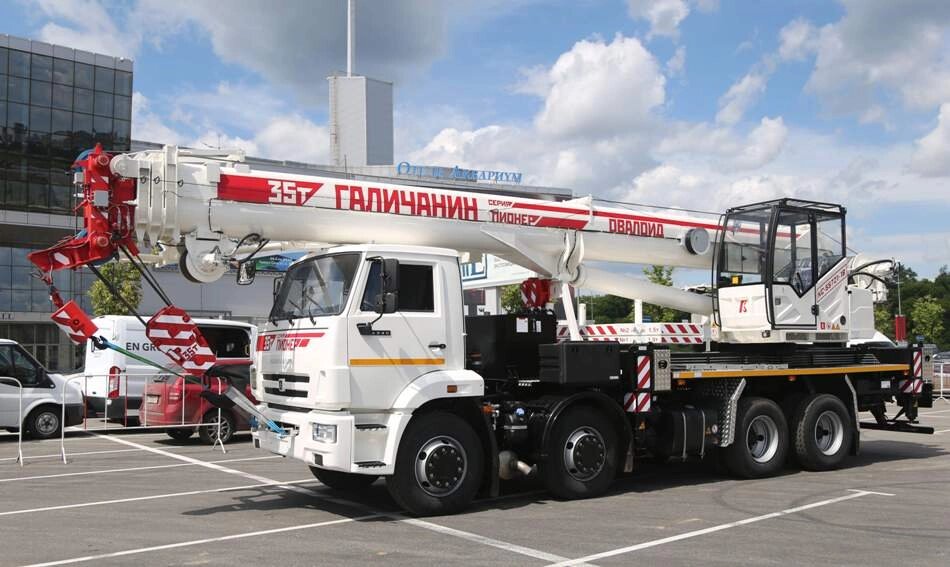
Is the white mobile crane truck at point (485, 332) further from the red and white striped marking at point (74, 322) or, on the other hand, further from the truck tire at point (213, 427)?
the truck tire at point (213, 427)

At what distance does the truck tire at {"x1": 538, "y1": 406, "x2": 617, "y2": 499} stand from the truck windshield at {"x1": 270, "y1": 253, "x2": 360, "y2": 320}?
2.77 m

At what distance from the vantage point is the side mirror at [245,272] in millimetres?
9578

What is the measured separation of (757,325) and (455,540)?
5990mm

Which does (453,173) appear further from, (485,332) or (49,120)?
(485,332)

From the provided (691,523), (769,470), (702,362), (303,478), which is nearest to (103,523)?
(303,478)

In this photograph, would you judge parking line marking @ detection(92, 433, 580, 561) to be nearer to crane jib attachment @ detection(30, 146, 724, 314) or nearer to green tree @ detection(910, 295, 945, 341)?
crane jib attachment @ detection(30, 146, 724, 314)

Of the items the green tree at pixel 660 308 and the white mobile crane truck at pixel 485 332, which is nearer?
the white mobile crane truck at pixel 485 332

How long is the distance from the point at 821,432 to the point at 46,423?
1478cm

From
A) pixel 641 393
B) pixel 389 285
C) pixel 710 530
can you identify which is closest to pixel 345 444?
pixel 389 285

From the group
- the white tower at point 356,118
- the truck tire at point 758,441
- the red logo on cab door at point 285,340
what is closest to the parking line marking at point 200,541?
the red logo on cab door at point 285,340

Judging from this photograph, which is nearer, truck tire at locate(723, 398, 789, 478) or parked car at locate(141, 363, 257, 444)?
truck tire at locate(723, 398, 789, 478)

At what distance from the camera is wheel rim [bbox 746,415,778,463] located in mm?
11328

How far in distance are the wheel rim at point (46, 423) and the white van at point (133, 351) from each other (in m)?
0.91

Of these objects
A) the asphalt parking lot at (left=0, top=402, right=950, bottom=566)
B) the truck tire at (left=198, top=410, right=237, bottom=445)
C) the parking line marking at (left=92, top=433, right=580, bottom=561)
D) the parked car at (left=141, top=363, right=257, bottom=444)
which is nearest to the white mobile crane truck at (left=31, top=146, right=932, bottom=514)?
the parking line marking at (left=92, top=433, right=580, bottom=561)
